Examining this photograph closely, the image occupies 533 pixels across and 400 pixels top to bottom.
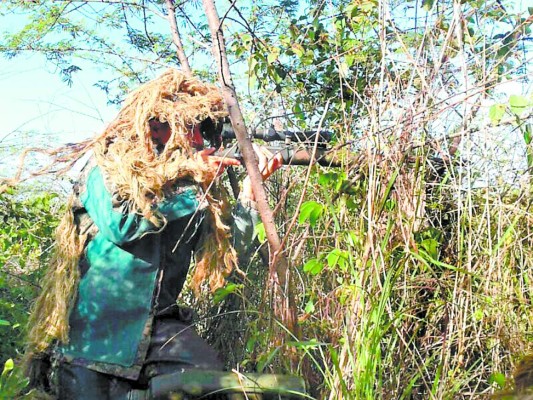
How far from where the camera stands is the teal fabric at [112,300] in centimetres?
351

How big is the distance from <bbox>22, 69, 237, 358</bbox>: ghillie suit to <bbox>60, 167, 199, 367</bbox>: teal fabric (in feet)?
0.22

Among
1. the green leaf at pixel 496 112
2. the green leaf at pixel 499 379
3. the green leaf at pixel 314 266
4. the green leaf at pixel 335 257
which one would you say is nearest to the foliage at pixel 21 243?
the green leaf at pixel 314 266

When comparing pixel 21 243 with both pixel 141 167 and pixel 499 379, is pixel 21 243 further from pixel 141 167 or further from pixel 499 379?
pixel 499 379

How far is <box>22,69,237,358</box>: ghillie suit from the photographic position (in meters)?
3.38

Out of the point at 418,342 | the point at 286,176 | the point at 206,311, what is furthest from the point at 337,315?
the point at 206,311

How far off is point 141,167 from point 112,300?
622 mm

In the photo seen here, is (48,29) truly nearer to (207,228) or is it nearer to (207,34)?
(207,34)

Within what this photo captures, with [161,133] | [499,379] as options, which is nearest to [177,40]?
[161,133]

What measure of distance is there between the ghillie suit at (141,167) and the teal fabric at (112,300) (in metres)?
0.07

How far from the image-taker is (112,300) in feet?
11.6

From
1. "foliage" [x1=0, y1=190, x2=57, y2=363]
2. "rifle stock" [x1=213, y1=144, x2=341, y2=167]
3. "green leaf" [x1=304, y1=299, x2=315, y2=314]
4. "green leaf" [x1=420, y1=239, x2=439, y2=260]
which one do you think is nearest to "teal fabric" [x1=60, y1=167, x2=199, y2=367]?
"rifle stock" [x1=213, y1=144, x2=341, y2=167]

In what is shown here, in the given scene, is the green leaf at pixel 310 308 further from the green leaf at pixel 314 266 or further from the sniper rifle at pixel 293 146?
the sniper rifle at pixel 293 146

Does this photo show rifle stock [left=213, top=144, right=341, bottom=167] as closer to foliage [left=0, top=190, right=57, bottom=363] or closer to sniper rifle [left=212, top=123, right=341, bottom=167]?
sniper rifle [left=212, top=123, right=341, bottom=167]

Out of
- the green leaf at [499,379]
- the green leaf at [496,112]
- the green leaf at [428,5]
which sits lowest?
the green leaf at [499,379]
